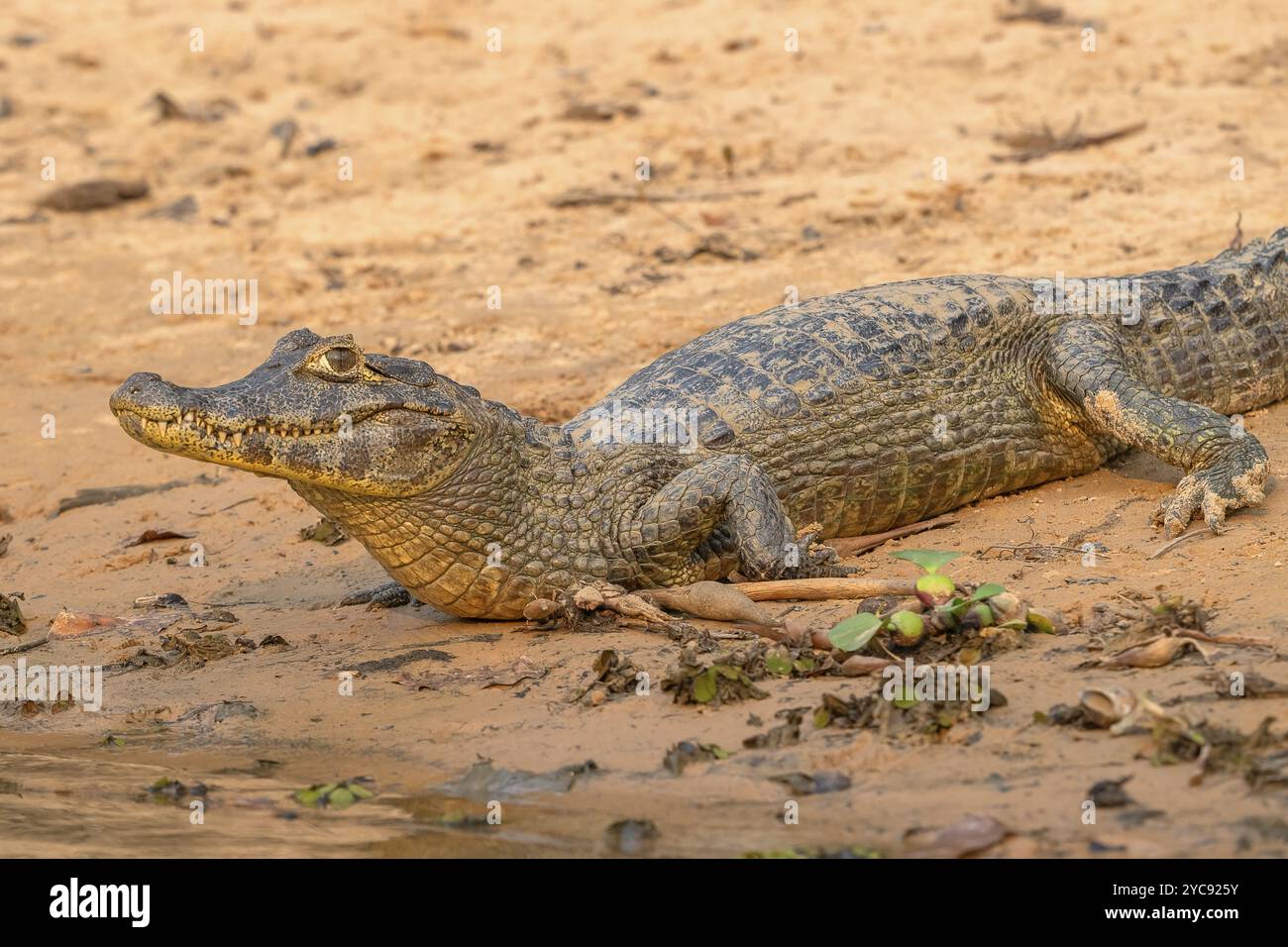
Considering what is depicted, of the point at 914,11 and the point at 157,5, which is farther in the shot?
the point at 157,5

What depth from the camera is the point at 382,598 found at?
614 centimetres

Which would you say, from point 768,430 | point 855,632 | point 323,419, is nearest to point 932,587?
point 855,632

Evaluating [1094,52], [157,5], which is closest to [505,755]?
[1094,52]

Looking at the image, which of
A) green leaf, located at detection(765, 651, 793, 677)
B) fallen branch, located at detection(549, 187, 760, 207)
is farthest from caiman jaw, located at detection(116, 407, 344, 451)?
fallen branch, located at detection(549, 187, 760, 207)

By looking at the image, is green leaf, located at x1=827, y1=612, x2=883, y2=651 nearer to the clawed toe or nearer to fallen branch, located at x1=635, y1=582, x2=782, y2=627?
fallen branch, located at x1=635, y1=582, x2=782, y2=627

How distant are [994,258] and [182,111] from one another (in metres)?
7.13

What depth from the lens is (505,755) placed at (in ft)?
15.5

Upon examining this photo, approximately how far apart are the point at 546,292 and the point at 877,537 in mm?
3784

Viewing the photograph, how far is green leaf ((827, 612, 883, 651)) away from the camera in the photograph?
4.66 metres

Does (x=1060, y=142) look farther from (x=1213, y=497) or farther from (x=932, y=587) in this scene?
(x=932, y=587)

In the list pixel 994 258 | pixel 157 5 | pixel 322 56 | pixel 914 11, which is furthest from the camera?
pixel 157 5

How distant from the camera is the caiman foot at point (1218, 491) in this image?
18.5 ft

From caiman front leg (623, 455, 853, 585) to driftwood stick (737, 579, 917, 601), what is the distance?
0.08m
